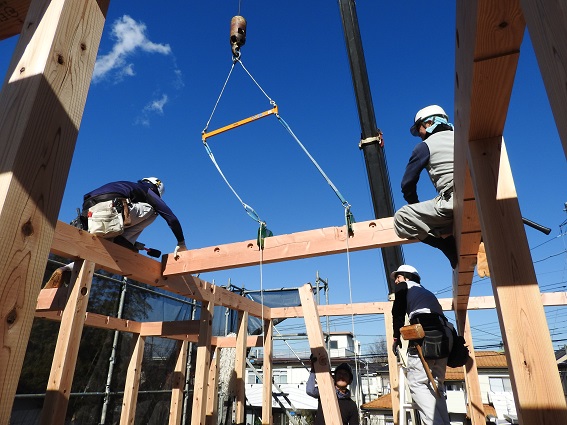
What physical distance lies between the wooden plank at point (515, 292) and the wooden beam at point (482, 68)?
151 mm

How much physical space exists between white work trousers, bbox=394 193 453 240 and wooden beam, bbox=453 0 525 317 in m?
0.50

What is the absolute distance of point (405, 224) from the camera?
111 inches

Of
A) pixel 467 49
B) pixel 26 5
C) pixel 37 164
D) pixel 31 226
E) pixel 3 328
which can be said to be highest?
pixel 26 5

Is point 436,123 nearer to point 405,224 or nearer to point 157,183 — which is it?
point 405,224

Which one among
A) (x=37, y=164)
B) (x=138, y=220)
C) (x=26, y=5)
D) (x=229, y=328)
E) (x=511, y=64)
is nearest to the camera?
(x=37, y=164)

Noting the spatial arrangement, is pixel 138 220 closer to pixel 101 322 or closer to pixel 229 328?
pixel 101 322

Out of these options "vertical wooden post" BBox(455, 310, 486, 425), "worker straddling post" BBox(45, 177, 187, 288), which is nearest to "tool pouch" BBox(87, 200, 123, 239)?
"worker straddling post" BBox(45, 177, 187, 288)

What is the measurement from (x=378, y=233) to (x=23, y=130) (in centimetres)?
267

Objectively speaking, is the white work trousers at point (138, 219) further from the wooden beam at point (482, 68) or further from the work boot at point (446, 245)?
the wooden beam at point (482, 68)

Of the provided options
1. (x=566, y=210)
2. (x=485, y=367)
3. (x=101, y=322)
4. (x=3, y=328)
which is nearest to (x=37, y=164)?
(x=3, y=328)

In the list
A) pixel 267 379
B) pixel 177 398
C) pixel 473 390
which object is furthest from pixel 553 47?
pixel 267 379

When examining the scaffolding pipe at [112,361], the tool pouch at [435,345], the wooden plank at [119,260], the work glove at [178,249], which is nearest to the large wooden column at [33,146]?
the wooden plank at [119,260]

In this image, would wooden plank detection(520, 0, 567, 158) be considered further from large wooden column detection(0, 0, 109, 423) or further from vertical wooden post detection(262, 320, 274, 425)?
vertical wooden post detection(262, 320, 274, 425)

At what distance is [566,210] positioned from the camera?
2219 centimetres
